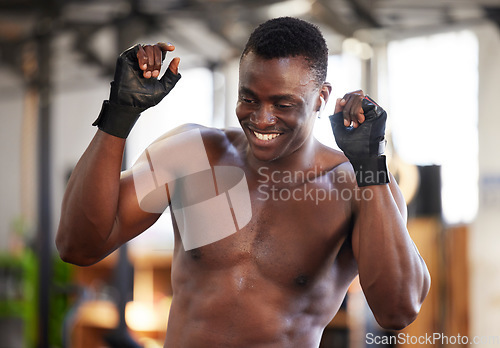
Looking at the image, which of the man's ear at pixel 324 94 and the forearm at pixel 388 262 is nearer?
the forearm at pixel 388 262

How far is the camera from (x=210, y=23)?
15.1 ft

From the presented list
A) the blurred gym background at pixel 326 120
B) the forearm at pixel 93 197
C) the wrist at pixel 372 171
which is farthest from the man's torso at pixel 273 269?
the blurred gym background at pixel 326 120

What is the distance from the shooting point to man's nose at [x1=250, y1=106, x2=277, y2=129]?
51.7 inches

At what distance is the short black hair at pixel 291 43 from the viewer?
52.9 inches

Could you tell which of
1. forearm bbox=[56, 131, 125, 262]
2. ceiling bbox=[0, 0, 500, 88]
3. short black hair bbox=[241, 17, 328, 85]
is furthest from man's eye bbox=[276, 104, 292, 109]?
ceiling bbox=[0, 0, 500, 88]

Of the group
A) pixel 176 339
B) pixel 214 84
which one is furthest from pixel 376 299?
pixel 214 84

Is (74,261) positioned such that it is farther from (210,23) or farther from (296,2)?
(210,23)

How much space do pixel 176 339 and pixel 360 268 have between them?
48 cm

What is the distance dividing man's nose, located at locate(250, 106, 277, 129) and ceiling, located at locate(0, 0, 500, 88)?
2616mm

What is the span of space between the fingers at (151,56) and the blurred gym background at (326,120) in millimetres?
1495

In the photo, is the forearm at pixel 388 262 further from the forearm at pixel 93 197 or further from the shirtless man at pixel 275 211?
the forearm at pixel 93 197

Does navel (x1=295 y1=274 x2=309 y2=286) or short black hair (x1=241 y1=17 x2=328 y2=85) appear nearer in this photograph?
short black hair (x1=241 y1=17 x2=328 y2=85)

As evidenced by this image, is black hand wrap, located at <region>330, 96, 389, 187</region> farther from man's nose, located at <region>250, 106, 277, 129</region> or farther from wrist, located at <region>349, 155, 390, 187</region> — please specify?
man's nose, located at <region>250, 106, 277, 129</region>

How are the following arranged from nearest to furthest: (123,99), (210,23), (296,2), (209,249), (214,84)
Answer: (123,99)
(209,249)
(296,2)
(210,23)
(214,84)
